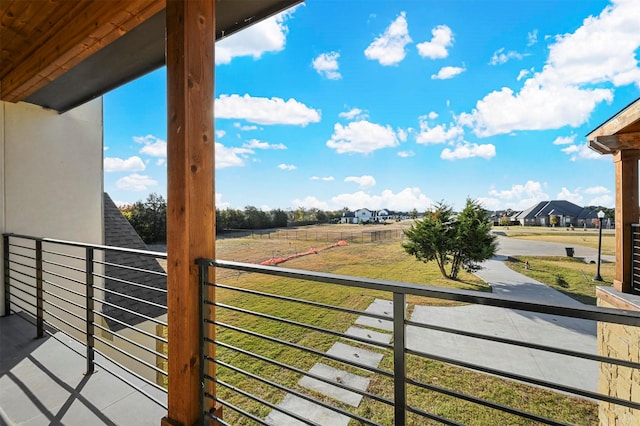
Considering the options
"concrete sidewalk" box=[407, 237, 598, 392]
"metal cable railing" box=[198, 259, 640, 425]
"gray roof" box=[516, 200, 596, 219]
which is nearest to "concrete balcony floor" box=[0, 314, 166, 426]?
"metal cable railing" box=[198, 259, 640, 425]

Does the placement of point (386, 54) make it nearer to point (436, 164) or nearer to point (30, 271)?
point (436, 164)

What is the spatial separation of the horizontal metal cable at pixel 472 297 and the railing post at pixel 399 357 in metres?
0.05

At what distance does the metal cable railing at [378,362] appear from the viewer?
65 centimetres

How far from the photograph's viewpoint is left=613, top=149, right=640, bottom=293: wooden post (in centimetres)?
334

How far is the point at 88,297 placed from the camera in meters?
1.54

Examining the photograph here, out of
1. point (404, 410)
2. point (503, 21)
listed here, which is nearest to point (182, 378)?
point (404, 410)

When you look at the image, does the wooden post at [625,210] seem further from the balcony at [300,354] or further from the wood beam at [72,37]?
the wood beam at [72,37]

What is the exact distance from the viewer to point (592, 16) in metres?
7.38

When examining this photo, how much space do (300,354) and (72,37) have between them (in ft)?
17.2

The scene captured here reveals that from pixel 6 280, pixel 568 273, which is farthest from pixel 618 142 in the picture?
pixel 568 273

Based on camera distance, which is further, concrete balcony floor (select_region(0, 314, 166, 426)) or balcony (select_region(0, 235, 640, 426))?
concrete balcony floor (select_region(0, 314, 166, 426))

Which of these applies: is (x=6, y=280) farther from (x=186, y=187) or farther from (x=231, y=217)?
(x=231, y=217)

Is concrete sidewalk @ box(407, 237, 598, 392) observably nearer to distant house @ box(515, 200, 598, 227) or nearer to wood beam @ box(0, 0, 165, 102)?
wood beam @ box(0, 0, 165, 102)

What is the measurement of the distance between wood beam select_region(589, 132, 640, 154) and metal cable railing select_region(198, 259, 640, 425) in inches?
90.8
